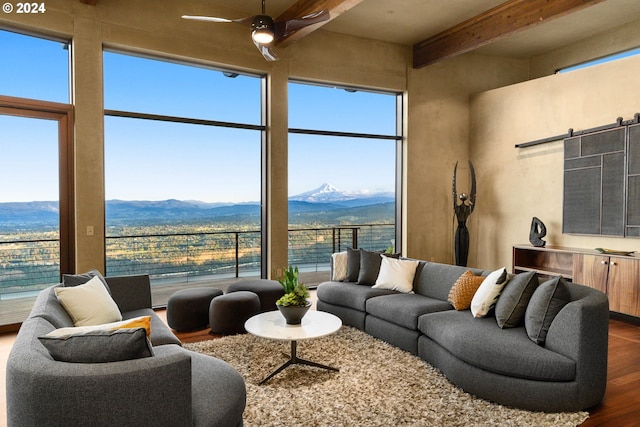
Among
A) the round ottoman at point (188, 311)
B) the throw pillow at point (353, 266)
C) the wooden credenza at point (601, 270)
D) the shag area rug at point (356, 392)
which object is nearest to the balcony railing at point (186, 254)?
the round ottoman at point (188, 311)

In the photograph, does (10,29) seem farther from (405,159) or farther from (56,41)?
(405,159)

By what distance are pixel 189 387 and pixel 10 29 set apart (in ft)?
16.0

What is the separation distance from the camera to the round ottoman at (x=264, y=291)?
15.7 feet

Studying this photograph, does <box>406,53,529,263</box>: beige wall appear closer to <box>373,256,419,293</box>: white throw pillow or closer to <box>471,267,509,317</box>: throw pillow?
<box>373,256,419,293</box>: white throw pillow

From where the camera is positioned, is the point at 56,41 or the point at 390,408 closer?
the point at 390,408

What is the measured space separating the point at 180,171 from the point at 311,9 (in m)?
2.78

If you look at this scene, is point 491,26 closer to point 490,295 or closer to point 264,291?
point 490,295

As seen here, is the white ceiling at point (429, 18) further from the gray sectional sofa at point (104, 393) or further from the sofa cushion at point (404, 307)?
the gray sectional sofa at point (104, 393)

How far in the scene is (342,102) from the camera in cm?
712

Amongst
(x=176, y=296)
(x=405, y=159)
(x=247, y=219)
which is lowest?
(x=176, y=296)

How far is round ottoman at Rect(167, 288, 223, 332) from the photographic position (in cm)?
451

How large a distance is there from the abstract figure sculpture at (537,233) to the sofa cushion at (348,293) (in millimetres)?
2991

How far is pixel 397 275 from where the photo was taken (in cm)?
459

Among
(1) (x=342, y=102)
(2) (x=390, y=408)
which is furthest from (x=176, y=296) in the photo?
(1) (x=342, y=102)
